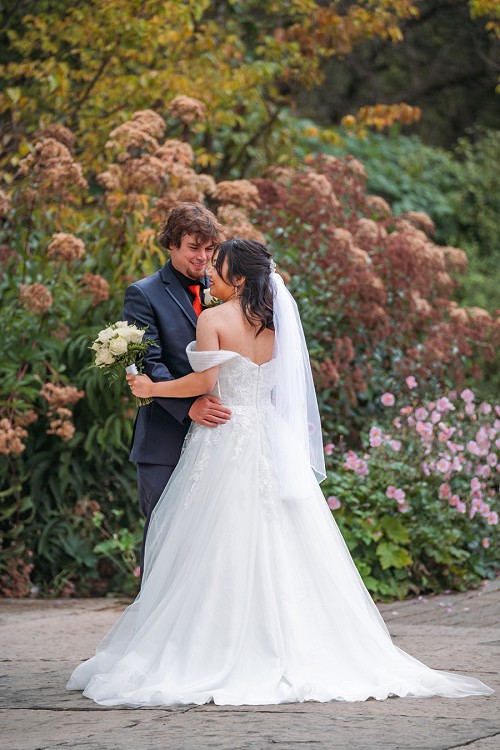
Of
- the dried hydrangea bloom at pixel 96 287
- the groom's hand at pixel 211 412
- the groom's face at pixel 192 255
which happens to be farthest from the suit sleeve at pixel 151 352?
the dried hydrangea bloom at pixel 96 287

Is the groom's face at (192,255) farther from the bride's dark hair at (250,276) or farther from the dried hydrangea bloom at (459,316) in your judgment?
the dried hydrangea bloom at (459,316)

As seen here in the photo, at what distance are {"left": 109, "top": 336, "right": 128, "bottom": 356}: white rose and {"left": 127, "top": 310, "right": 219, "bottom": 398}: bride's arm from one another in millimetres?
125

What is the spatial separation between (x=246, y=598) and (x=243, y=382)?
831 millimetres

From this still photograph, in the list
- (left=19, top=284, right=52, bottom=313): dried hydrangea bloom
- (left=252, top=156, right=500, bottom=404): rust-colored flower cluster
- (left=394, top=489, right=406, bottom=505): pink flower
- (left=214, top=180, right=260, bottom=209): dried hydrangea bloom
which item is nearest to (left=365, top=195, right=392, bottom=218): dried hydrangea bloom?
(left=252, top=156, right=500, bottom=404): rust-colored flower cluster

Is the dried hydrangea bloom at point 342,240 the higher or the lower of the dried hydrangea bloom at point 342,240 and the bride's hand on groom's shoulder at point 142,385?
the higher

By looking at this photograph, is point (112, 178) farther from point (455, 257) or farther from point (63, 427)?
point (455, 257)

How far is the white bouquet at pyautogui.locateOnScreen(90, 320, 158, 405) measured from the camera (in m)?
4.09

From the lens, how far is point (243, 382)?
416 centimetres

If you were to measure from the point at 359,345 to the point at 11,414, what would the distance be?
8.15 ft

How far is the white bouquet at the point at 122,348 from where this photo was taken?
4086 mm

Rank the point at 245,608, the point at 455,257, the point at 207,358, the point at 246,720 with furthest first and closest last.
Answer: the point at 455,257
the point at 207,358
the point at 245,608
the point at 246,720

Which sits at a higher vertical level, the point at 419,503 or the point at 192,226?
the point at 192,226

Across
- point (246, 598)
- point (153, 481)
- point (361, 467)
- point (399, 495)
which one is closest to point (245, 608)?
point (246, 598)

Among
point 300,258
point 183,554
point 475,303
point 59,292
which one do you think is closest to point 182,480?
point 183,554
